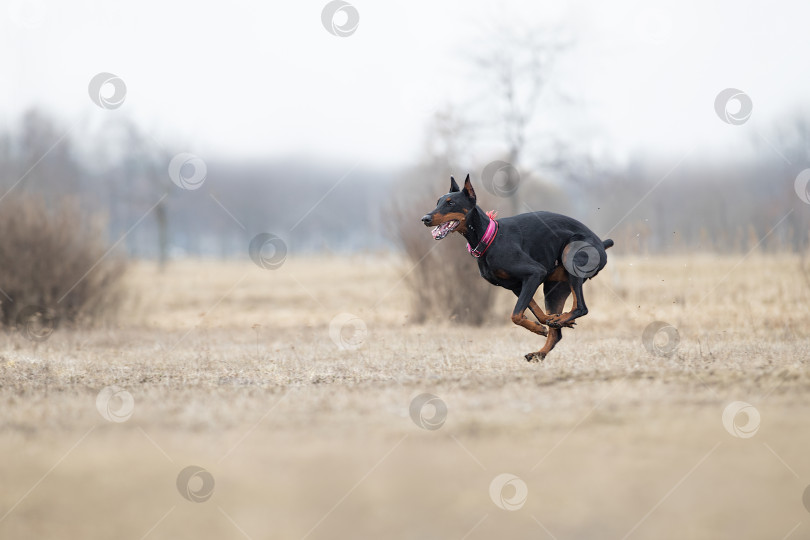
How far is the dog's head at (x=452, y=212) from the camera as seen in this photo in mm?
8062

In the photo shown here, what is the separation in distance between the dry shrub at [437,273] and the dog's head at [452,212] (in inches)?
225

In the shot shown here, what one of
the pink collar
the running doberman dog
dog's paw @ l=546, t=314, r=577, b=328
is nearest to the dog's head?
the running doberman dog

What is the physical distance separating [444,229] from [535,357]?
6.26 feet

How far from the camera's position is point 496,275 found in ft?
28.2

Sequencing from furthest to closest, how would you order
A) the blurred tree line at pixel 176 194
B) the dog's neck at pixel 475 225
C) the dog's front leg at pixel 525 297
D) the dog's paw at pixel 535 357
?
the blurred tree line at pixel 176 194
the dog's paw at pixel 535 357
the dog's neck at pixel 475 225
the dog's front leg at pixel 525 297

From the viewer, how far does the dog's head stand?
317 inches

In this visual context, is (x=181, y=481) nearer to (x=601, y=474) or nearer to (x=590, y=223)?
(x=601, y=474)

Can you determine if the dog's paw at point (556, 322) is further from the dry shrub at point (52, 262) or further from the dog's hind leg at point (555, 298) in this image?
the dry shrub at point (52, 262)

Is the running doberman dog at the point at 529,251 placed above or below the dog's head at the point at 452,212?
below

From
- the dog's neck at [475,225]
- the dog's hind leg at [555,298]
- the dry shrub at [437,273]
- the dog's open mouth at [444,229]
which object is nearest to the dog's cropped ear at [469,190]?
the dog's neck at [475,225]

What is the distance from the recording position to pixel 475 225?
8.38m

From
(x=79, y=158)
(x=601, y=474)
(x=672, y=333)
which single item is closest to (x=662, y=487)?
(x=601, y=474)

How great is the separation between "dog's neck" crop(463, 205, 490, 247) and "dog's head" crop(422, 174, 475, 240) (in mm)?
53

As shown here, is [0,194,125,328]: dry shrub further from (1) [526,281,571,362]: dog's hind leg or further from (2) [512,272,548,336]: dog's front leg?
(2) [512,272,548,336]: dog's front leg
